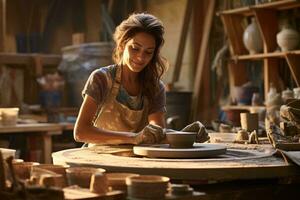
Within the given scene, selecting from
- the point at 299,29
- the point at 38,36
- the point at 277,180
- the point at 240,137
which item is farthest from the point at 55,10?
the point at 277,180

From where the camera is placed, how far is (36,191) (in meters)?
1.99

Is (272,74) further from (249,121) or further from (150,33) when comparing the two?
(150,33)

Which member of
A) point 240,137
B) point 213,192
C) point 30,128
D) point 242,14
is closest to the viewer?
point 213,192

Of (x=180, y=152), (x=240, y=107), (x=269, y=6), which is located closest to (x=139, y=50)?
(x=180, y=152)

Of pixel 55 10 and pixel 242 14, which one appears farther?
→ pixel 55 10

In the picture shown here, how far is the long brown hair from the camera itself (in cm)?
379

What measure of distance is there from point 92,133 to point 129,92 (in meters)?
0.57

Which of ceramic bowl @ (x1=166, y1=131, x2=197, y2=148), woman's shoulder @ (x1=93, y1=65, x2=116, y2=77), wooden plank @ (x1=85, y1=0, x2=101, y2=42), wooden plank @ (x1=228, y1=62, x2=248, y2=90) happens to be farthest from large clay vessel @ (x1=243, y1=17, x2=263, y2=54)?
ceramic bowl @ (x1=166, y1=131, x2=197, y2=148)

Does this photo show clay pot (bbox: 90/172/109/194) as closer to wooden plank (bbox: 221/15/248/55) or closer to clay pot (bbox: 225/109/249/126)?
clay pot (bbox: 225/109/249/126)

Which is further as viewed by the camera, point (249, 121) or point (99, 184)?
point (249, 121)

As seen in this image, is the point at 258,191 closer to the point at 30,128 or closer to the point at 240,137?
the point at 240,137

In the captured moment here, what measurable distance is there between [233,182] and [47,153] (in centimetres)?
392

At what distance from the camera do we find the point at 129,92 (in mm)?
4027

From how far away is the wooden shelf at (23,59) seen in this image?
7395 mm
